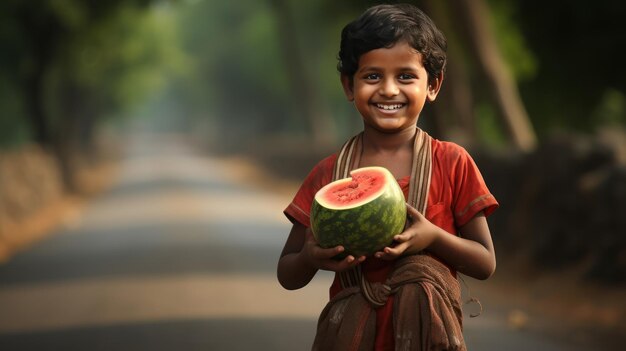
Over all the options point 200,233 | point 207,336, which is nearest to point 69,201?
point 200,233

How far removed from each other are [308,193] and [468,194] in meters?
0.53

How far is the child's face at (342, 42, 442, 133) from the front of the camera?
3.29m

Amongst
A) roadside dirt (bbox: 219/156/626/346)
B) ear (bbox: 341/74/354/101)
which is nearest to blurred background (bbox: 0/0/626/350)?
roadside dirt (bbox: 219/156/626/346)

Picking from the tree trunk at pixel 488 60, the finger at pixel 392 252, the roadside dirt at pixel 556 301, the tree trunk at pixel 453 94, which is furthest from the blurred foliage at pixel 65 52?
the finger at pixel 392 252

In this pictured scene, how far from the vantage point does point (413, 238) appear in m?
3.15

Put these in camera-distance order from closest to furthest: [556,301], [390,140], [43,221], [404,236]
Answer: [404,236] → [390,140] → [556,301] → [43,221]

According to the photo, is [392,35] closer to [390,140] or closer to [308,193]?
[390,140]

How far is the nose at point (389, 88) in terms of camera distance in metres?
3.29

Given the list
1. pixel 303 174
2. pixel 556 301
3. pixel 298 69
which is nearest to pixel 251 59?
pixel 298 69

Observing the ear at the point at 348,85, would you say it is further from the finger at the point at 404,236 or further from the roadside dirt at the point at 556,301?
the roadside dirt at the point at 556,301

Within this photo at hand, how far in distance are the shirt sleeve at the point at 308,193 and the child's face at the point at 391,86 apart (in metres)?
0.24

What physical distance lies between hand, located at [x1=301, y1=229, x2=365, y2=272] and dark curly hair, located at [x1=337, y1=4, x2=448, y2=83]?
0.59 metres

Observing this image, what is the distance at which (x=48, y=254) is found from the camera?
1648cm

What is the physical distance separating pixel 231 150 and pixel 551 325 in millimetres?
58738
